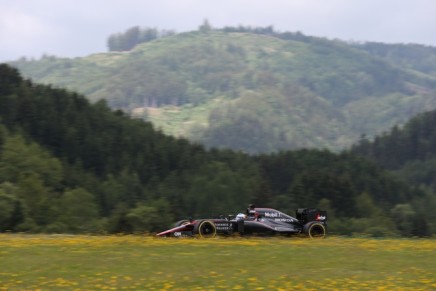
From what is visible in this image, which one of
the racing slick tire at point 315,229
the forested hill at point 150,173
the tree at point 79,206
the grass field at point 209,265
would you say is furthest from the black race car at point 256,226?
the tree at point 79,206

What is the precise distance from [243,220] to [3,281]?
1576cm

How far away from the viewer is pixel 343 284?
18.9 metres

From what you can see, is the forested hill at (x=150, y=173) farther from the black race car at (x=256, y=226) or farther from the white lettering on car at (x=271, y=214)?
the black race car at (x=256, y=226)

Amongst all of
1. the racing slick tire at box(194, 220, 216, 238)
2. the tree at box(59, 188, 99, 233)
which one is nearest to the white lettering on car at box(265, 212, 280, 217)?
the racing slick tire at box(194, 220, 216, 238)

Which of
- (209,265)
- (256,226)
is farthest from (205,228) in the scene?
(209,265)

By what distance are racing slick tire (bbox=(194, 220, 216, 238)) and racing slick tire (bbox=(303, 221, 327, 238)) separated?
14.2 feet

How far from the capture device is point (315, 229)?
1298 inches

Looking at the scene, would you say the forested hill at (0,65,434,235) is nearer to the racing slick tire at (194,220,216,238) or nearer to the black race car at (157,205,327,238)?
the black race car at (157,205,327,238)

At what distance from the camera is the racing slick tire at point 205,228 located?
3222 centimetres

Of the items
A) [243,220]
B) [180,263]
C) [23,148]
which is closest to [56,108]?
[23,148]

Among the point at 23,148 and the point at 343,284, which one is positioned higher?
the point at 23,148

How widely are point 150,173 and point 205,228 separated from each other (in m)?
127

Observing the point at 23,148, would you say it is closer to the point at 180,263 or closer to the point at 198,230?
the point at 198,230

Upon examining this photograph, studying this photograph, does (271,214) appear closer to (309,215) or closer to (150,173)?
(309,215)
